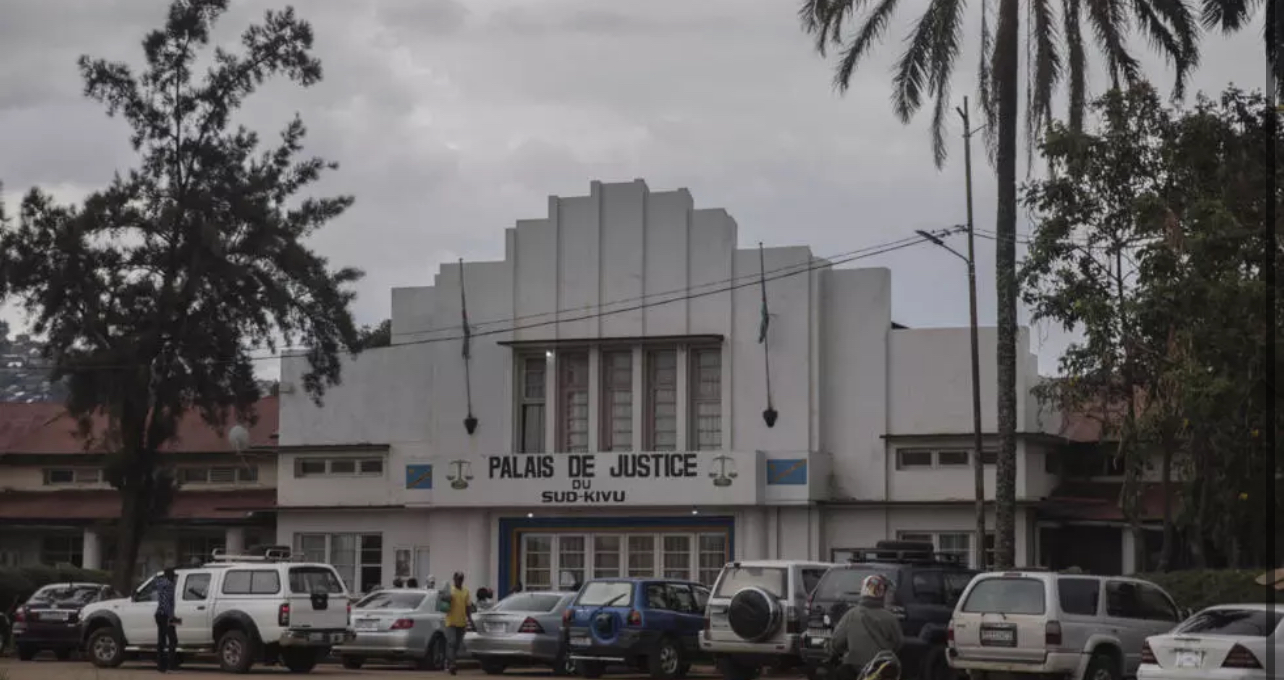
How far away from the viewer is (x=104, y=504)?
167 feet

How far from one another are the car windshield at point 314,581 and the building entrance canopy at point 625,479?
12848 millimetres

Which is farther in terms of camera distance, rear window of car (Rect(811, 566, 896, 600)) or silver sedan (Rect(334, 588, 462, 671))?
silver sedan (Rect(334, 588, 462, 671))

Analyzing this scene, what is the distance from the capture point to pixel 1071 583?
80.6 feet

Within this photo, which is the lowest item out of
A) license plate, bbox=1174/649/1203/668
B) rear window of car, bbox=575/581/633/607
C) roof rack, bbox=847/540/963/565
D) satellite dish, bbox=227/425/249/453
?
license plate, bbox=1174/649/1203/668

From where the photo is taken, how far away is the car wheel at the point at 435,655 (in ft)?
109

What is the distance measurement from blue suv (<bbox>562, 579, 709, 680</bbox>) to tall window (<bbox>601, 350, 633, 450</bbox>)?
1437 cm

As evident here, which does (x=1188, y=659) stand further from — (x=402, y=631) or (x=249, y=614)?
(x=402, y=631)

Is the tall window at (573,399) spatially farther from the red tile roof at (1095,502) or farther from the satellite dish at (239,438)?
the red tile roof at (1095,502)

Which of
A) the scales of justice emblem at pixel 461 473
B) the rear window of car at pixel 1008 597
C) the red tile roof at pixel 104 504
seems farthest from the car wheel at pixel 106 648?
the red tile roof at pixel 104 504

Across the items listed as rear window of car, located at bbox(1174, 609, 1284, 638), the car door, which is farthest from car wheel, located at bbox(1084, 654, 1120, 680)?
the car door

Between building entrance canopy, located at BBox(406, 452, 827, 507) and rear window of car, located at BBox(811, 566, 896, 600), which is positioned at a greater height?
building entrance canopy, located at BBox(406, 452, 827, 507)

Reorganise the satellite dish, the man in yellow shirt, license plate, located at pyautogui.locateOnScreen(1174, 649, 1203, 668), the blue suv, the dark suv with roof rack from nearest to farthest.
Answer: license plate, located at pyautogui.locateOnScreen(1174, 649, 1203, 668) < the dark suv with roof rack < the blue suv < the man in yellow shirt < the satellite dish

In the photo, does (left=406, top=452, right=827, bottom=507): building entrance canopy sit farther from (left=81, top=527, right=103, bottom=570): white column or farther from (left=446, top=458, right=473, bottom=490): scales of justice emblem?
(left=81, top=527, right=103, bottom=570): white column

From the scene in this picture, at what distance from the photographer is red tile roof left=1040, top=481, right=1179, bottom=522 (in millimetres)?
41156
